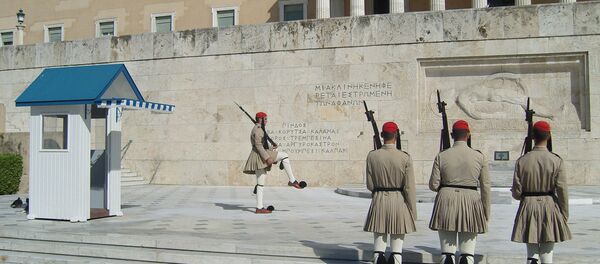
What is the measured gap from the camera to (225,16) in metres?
37.4

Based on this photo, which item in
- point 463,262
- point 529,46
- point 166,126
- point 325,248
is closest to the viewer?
point 463,262

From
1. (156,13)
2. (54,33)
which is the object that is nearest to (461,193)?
(156,13)

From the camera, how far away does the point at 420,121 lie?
20297 millimetres

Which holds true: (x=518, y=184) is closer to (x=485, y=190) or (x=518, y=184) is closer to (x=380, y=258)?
(x=485, y=190)

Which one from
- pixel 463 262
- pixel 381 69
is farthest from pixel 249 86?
pixel 463 262

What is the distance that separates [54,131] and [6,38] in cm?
3519

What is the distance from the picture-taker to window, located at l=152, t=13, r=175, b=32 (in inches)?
1494

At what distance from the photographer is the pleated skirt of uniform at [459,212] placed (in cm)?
691

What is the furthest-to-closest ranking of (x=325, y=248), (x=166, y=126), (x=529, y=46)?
(x=166, y=126), (x=529, y=46), (x=325, y=248)

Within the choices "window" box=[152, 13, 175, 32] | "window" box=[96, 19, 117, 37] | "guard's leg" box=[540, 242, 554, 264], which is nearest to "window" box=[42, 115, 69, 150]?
"guard's leg" box=[540, 242, 554, 264]

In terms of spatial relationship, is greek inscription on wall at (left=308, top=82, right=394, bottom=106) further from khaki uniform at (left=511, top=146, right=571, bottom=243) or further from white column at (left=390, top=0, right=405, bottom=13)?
khaki uniform at (left=511, top=146, right=571, bottom=243)

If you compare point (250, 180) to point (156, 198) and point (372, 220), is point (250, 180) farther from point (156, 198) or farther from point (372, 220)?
point (372, 220)

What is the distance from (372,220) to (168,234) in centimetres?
402

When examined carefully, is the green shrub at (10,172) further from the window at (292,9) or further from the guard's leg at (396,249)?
the window at (292,9)
